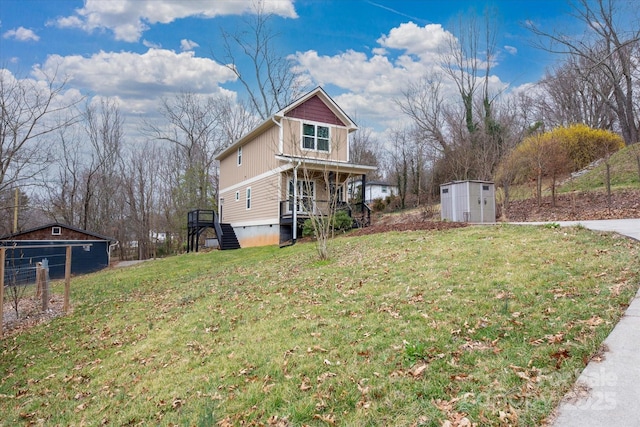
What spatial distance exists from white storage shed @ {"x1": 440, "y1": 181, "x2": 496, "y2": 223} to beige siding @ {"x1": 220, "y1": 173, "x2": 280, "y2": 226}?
7422 mm

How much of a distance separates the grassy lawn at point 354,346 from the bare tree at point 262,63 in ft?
77.8

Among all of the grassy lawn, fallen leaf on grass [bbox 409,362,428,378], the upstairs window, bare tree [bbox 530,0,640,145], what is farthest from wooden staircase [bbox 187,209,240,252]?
bare tree [bbox 530,0,640,145]

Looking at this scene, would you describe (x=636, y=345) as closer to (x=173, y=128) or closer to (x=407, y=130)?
(x=407, y=130)

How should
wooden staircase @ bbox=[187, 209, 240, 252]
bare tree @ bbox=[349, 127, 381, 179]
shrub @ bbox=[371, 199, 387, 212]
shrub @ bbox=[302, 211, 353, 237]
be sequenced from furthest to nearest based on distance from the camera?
bare tree @ bbox=[349, 127, 381, 179] → shrub @ bbox=[371, 199, 387, 212] → wooden staircase @ bbox=[187, 209, 240, 252] → shrub @ bbox=[302, 211, 353, 237]

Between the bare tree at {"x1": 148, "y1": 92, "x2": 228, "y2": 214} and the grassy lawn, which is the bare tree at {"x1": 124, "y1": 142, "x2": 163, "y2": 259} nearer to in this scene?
the bare tree at {"x1": 148, "y1": 92, "x2": 228, "y2": 214}

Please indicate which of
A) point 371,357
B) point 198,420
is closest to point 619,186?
point 371,357

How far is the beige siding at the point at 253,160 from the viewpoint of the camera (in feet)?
60.1

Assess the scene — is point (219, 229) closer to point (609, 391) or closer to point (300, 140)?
Answer: point (300, 140)

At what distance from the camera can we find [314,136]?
1816 centimetres

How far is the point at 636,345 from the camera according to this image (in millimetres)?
2854

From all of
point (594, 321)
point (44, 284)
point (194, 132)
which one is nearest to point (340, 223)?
point (44, 284)

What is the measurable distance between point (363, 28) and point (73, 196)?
27.5 meters

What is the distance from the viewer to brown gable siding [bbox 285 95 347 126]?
1795cm

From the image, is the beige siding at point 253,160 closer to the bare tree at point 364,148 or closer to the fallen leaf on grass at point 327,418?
the bare tree at point 364,148
